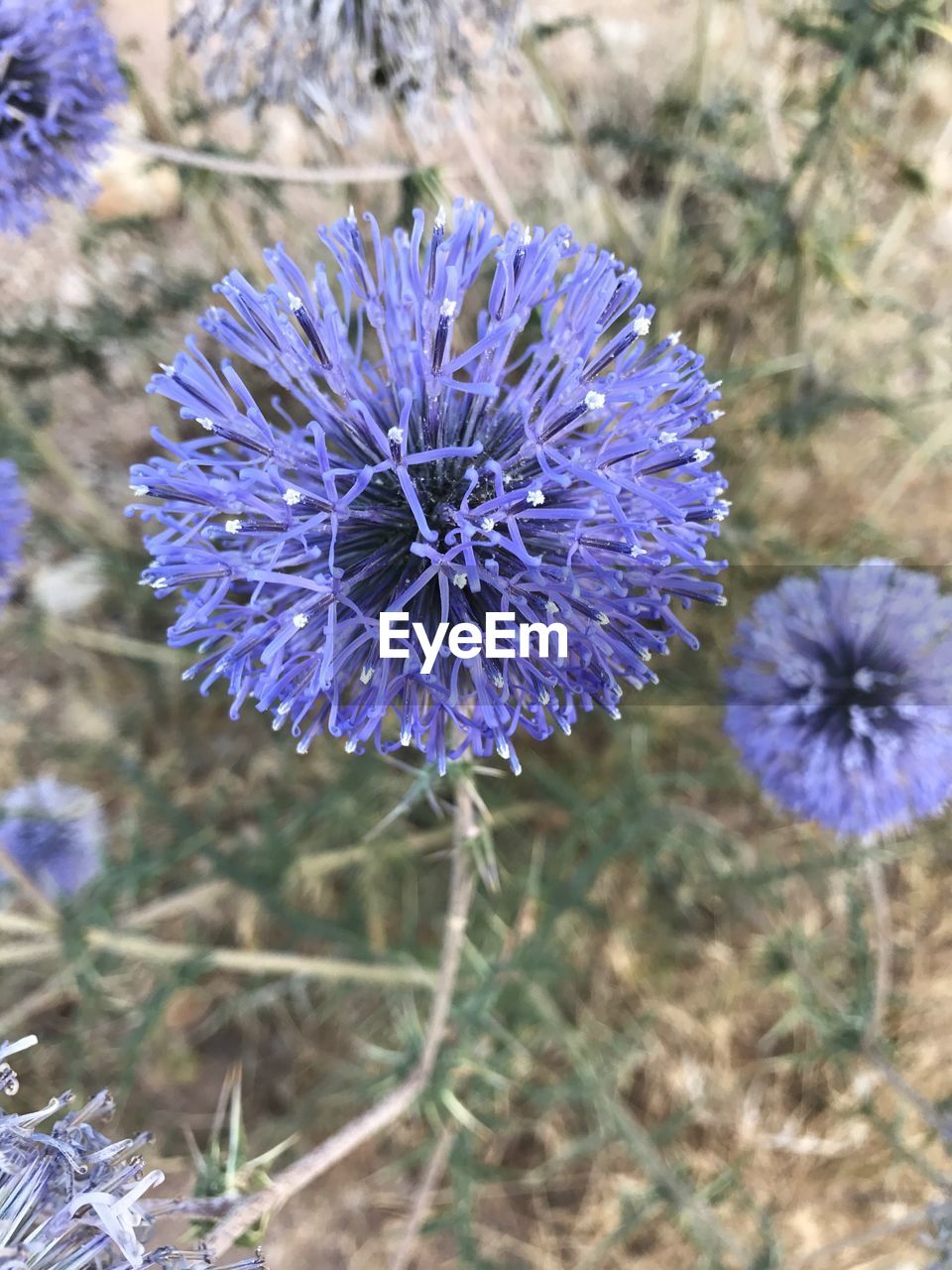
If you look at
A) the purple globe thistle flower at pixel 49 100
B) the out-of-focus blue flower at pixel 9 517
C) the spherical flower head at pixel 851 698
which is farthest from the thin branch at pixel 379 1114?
the purple globe thistle flower at pixel 49 100

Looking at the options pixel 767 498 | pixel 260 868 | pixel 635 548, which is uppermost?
pixel 767 498

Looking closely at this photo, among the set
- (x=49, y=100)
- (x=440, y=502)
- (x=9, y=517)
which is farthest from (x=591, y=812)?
(x=49, y=100)

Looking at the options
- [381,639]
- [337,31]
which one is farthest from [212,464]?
[337,31]

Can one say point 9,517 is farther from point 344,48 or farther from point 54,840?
point 344,48

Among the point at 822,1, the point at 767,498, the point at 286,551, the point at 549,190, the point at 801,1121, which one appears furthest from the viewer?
the point at 549,190

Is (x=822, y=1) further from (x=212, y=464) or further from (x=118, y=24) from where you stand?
(x=118, y=24)

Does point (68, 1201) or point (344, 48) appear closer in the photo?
point (68, 1201)
